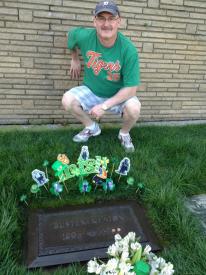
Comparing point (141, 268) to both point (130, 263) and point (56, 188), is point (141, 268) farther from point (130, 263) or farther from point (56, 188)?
point (56, 188)

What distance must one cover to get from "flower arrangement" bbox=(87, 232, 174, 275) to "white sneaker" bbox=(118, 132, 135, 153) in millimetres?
1632

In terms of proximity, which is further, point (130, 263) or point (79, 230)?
point (79, 230)

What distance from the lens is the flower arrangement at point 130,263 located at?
175 centimetres

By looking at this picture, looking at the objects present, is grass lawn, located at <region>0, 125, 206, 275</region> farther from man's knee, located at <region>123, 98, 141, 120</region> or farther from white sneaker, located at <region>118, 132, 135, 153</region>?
man's knee, located at <region>123, 98, 141, 120</region>

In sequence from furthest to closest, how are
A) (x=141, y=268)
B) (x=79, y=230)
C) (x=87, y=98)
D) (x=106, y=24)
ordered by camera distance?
(x=87, y=98) < (x=106, y=24) < (x=79, y=230) < (x=141, y=268)

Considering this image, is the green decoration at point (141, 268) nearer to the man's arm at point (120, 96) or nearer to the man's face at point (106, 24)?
the man's arm at point (120, 96)

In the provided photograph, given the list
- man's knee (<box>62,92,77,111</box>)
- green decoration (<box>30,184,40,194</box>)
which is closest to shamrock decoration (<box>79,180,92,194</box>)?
green decoration (<box>30,184,40,194</box>)

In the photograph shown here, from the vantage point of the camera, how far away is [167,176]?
317 cm

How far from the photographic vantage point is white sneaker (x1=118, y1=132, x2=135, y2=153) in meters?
3.52

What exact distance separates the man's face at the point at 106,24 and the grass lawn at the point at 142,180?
3.69 feet

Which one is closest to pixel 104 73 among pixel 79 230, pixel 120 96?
pixel 120 96

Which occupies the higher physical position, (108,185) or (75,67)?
(75,67)

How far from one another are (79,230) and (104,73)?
1667 millimetres

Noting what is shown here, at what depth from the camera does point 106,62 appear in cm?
340
